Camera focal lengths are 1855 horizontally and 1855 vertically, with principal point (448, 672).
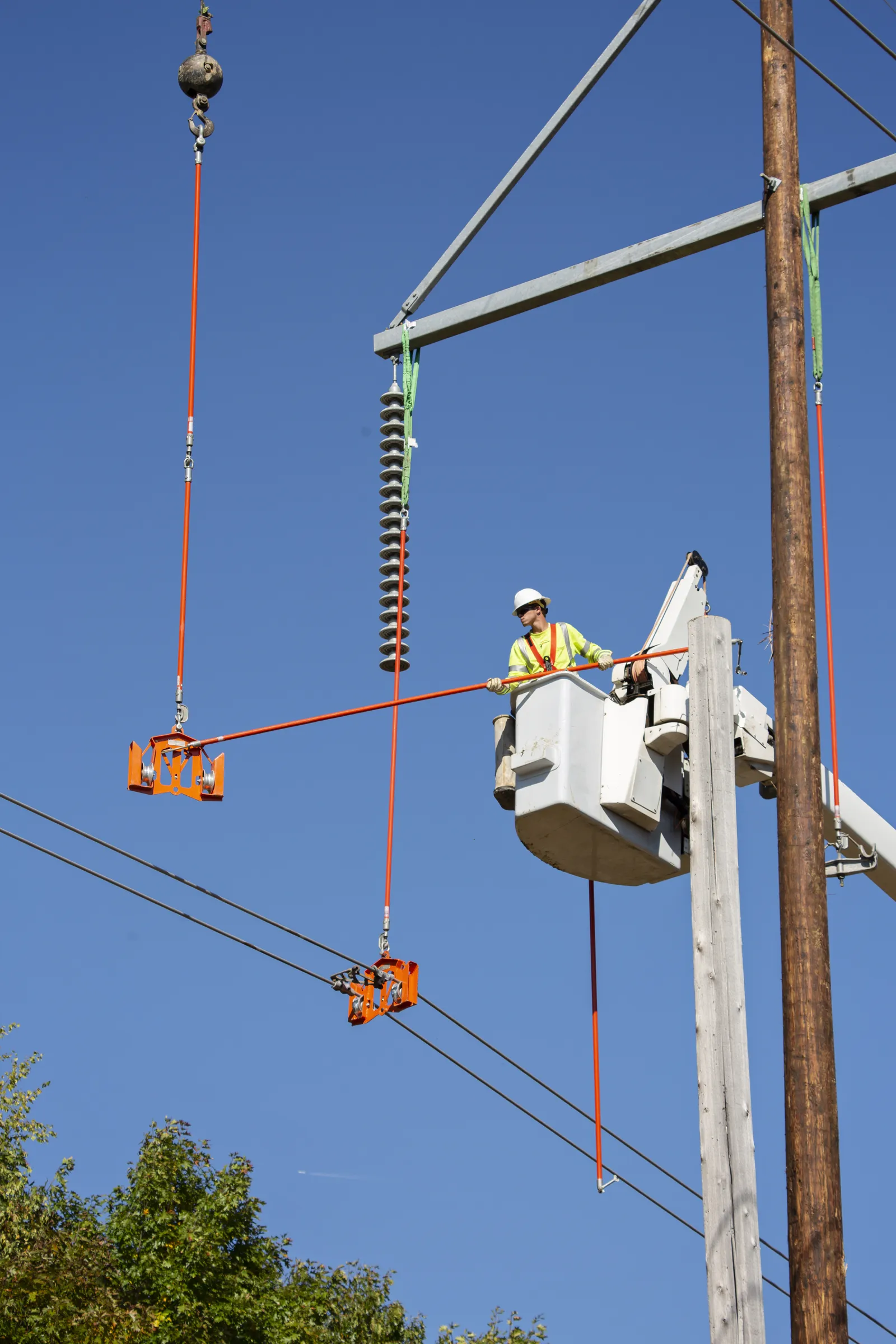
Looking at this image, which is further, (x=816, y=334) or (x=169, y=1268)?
(x=169, y=1268)

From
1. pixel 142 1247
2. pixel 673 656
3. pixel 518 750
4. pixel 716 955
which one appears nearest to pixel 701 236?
pixel 673 656

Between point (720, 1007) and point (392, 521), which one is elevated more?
point (392, 521)

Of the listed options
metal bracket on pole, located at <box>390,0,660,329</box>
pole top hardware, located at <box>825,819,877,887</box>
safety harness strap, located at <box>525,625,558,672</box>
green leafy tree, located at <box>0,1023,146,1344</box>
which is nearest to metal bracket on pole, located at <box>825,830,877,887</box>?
pole top hardware, located at <box>825,819,877,887</box>

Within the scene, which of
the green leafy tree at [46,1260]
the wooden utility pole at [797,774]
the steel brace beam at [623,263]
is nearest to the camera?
the wooden utility pole at [797,774]

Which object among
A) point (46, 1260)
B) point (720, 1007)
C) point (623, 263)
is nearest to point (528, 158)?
point (623, 263)

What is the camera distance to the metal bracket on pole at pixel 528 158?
10250mm

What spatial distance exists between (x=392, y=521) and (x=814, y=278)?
9.73 ft

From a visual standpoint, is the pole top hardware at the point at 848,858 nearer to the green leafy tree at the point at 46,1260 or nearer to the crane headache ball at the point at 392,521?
the crane headache ball at the point at 392,521

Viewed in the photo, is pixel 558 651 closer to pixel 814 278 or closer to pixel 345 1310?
pixel 814 278

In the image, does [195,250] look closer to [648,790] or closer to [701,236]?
[701,236]

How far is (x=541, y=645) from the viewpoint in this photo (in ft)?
34.4

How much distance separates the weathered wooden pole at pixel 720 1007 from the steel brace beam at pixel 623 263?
7.64 ft

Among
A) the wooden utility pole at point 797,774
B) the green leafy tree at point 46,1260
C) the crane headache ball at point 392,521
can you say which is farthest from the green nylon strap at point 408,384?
the green leafy tree at point 46,1260

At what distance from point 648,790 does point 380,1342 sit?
14409 mm
